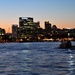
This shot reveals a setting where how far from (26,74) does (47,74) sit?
84.6 inches

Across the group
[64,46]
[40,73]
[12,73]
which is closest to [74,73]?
[40,73]

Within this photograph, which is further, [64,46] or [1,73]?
[64,46]

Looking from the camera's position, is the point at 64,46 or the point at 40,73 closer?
the point at 40,73

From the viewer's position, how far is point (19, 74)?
3606cm

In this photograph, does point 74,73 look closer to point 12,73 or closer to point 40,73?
point 40,73

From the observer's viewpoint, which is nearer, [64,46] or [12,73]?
[12,73]

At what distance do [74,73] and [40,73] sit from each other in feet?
11.7

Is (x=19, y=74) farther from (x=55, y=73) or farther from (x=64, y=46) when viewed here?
(x=64, y=46)

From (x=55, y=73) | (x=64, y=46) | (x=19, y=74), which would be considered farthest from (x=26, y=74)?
(x=64, y=46)

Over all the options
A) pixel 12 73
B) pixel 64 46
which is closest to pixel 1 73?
pixel 12 73

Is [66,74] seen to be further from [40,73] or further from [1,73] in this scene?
[1,73]

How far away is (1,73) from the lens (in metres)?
36.8

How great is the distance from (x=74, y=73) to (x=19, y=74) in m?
5.60

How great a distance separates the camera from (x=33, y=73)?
121 ft
